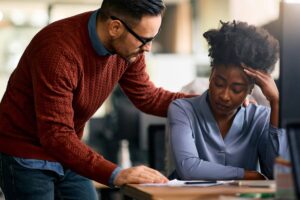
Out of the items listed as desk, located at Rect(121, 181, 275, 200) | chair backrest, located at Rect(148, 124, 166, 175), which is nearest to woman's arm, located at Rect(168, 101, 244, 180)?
desk, located at Rect(121, 181, 275, 200)

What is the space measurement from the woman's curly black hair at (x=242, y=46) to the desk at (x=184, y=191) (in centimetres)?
50

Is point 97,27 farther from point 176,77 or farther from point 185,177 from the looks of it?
point 176,77

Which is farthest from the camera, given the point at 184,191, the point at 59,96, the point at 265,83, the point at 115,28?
the point at 265,83

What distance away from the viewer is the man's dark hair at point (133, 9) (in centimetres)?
207

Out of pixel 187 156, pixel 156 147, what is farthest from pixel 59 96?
pixel 156 147

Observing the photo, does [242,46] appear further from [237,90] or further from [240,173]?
[240,173]

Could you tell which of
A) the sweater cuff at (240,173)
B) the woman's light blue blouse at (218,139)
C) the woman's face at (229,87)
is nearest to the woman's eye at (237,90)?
the woman's face at (229,87)

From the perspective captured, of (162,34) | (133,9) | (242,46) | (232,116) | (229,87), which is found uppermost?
(162,34)

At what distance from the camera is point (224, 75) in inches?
88.0

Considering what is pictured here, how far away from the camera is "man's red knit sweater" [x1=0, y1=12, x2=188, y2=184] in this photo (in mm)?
1962

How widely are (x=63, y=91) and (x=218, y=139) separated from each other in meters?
0.57

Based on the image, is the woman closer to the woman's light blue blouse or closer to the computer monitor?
the woman's light blue blouse

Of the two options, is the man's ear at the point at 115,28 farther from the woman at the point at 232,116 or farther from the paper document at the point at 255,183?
the paper document at the point at 255,183

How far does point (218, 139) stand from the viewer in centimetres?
226
